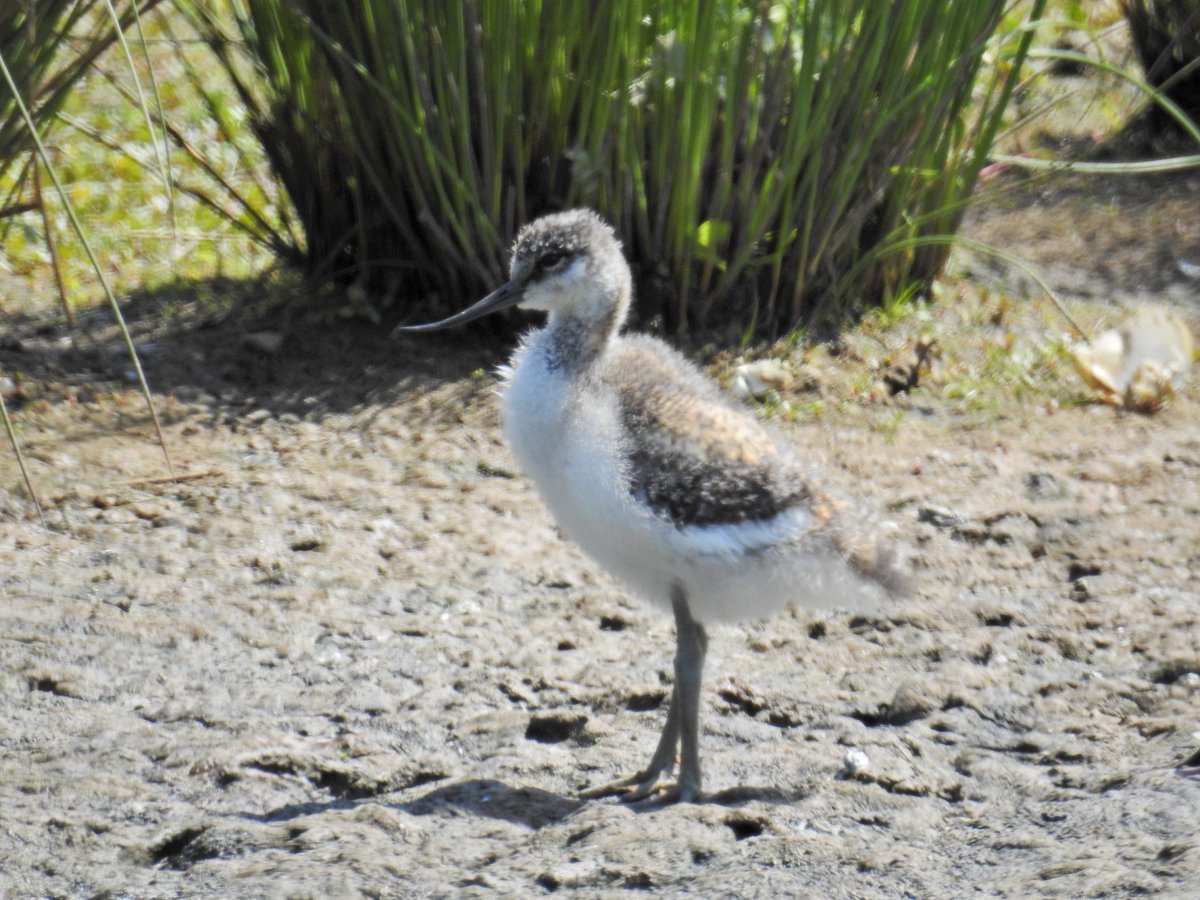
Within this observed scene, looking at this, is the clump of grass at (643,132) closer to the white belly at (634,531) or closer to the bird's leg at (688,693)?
the white belly at (634,531)

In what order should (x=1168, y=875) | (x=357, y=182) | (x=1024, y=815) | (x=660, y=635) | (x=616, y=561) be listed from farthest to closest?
1. (x=357, y=182)
2. (x=660, y=635)
3. (x=616, y=561)
4. (x=1024, y=815)
5. (x=1168, y=875)

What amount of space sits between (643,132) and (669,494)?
2422mm

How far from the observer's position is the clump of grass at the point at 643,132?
5035mm

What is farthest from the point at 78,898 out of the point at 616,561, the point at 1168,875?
the point at 1168,875

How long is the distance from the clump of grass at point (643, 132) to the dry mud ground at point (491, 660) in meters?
0.45

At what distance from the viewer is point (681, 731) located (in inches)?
135

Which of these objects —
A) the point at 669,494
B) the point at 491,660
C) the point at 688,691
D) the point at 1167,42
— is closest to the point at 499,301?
the point at 669,494

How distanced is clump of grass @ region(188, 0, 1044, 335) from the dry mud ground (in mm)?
→ 448

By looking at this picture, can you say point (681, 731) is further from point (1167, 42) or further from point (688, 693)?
point (1167, 42)

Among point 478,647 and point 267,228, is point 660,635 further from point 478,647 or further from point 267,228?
point 267,228

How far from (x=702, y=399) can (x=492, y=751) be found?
97 cm

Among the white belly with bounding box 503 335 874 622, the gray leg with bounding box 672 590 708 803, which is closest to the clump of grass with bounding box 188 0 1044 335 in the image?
the white belly with bounding box 503 335 874 622

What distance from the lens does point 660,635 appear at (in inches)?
164

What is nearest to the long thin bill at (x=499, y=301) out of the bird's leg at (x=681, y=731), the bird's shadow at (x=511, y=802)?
the bird's leg at (x=681, y=731)
